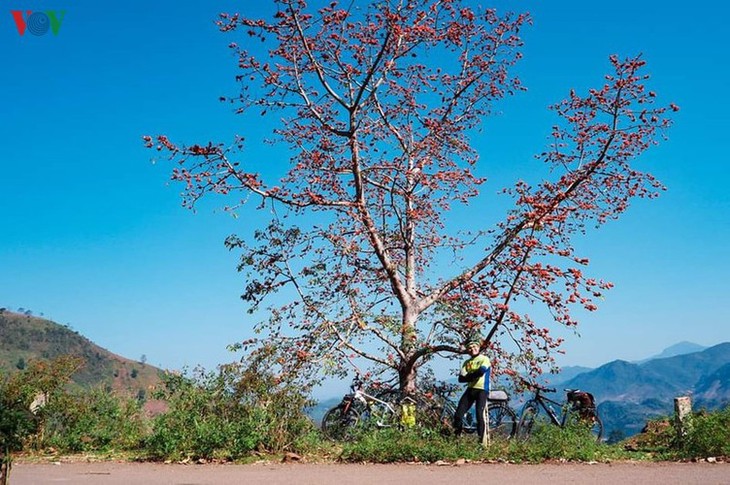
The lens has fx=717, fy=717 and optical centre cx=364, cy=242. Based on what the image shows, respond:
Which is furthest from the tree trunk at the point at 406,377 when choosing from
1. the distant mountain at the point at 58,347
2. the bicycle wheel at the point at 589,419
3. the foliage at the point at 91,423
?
the distant mountain at the point at 58,347

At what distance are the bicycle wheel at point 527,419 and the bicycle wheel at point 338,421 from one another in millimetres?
2759

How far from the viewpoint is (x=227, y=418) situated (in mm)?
11102

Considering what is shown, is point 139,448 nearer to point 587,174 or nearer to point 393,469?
point 393,469

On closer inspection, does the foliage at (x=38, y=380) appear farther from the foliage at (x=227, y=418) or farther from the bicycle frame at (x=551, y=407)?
the bicycle frame at (x=551, y=407)

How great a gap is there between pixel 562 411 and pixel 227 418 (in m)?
5.63

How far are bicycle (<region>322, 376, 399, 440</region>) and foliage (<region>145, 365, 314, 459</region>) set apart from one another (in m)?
1.07

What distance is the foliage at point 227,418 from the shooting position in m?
10.7

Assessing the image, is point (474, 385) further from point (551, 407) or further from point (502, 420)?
point (551, 407)

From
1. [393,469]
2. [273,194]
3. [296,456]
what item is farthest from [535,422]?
[273,194]

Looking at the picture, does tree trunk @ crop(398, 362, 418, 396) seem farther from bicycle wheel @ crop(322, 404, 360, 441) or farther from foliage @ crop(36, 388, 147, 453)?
foliage @ crop(36, 388, 147, 453)

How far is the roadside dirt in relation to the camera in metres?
8.79

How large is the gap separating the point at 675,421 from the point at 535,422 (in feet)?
7.16

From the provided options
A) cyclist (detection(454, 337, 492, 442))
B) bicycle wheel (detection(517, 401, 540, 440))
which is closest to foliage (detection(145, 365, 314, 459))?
cyclist (detection(454, 337, 492, 442))

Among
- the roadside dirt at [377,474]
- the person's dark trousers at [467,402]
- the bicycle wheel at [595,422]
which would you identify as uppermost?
the person's dark trousers at [467,402]
